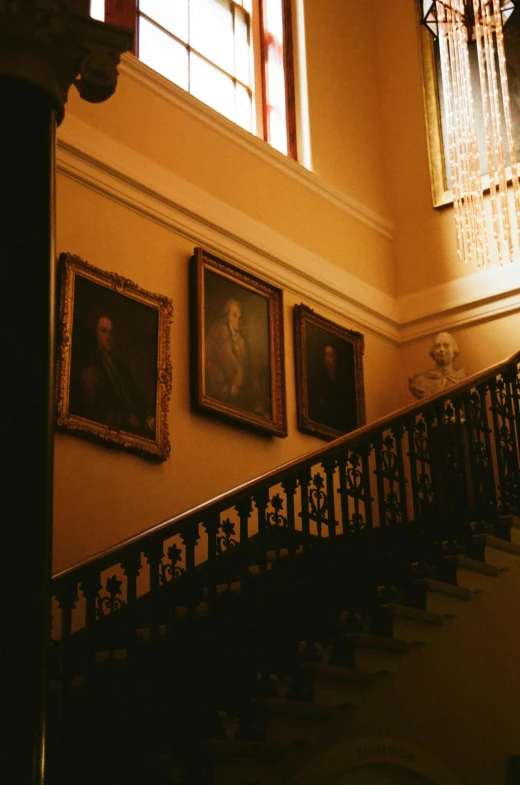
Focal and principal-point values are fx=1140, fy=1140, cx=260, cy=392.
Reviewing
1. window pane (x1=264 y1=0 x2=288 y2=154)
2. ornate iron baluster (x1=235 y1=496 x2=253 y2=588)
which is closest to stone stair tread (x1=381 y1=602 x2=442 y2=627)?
ornate iron baluster (x1=235 y1=496 x2=253 y2=588)

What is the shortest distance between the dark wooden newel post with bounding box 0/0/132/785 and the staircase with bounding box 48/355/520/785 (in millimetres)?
1690

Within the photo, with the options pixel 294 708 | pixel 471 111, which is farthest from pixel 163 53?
pixel 294 708

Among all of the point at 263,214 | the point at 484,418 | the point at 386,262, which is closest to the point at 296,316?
the point at 263,214

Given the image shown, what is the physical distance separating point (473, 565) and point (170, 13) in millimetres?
6575

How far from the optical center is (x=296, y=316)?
11172mm

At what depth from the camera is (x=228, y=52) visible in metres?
11.8

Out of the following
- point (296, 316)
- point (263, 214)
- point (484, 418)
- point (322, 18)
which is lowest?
point (484, 418)

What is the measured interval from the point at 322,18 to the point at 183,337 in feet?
16.6

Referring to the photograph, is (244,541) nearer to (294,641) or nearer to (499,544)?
(294,641)

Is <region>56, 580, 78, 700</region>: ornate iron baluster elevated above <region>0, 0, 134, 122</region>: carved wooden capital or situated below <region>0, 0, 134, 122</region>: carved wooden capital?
below

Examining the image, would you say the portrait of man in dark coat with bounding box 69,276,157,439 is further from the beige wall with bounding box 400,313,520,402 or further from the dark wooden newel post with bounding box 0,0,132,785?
the dark wooden newel post with bounding box 0,0,132,785

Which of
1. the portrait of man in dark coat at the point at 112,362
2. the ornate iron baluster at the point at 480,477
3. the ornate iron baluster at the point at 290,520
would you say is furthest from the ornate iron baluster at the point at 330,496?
the portrait of man in dark coat at the point at 112,362

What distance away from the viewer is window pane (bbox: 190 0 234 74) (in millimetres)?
11461

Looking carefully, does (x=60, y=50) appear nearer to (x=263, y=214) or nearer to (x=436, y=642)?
(x=436, y=642)
